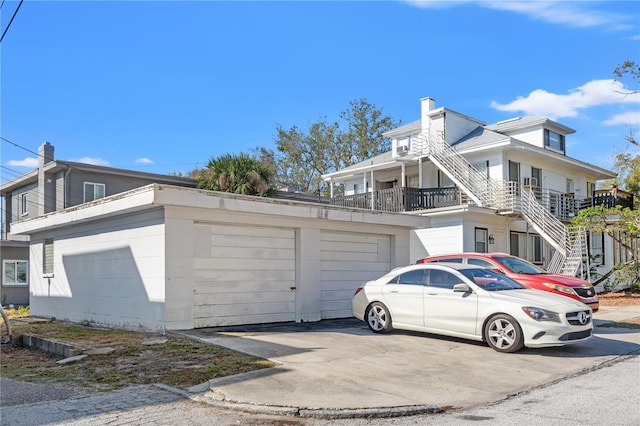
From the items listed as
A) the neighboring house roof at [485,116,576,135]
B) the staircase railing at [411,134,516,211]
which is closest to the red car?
the staircase railing at [411,134,516,211]

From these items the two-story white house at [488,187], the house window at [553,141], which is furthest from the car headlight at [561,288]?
the house window at [553,141]

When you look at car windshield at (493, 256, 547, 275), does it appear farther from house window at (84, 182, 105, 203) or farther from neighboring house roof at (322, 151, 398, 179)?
house window at (84, 182, 105, 203)

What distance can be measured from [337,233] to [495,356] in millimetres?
6184

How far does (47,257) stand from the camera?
16.4 metres

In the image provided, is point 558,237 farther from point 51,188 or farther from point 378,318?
point 51,188

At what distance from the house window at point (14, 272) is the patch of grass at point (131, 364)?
19282 millimetres

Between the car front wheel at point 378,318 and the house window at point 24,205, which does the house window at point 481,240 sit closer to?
the car front wheel at point 378,318

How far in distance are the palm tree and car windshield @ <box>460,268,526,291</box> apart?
12.4 meters

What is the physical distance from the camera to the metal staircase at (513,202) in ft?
72.5

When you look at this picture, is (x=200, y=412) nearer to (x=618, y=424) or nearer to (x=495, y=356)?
(x=618, y=424)

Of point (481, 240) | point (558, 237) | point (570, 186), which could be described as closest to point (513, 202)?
point (481, 240)

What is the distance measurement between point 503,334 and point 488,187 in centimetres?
1620

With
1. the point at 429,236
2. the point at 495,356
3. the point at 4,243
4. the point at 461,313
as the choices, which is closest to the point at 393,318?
the point at 461,313

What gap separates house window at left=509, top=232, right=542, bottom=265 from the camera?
2659 centimetres
